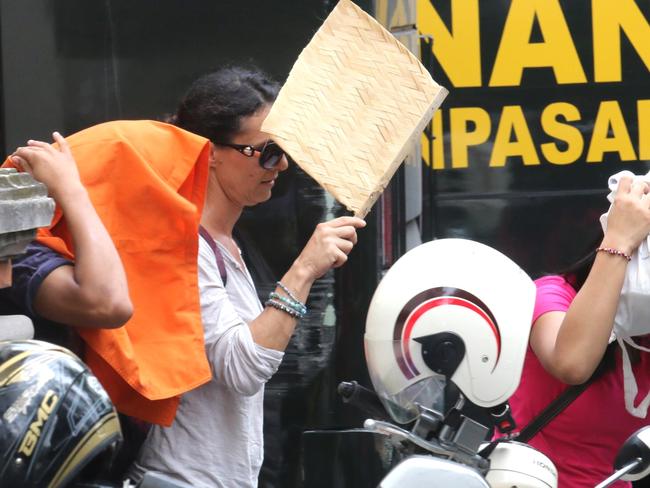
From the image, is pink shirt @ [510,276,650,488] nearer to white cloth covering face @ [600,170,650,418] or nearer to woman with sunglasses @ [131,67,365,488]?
white cloth covering face @ [600,170,650,418]

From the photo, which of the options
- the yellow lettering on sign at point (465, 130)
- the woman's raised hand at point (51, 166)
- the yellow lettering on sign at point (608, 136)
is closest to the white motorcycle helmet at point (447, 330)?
the woman's raised hand at point (51, 166)

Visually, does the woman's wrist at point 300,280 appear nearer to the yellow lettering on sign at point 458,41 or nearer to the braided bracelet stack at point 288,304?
the braided bracelet stack at point 288,304

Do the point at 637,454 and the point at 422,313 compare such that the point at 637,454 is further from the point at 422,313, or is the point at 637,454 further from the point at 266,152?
the point at 266,152

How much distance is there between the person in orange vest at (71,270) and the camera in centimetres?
257

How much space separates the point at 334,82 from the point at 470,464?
910mm

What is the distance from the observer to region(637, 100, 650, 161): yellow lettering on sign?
4812mm

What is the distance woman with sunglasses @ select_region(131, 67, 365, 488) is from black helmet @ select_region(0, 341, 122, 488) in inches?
29.7

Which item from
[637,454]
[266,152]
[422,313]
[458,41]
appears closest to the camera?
[422,313]

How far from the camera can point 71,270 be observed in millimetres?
2623

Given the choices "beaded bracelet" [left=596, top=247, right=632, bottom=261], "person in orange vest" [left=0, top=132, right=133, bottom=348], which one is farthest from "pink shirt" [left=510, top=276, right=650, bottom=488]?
"person in orange vest" [left=0, top=132, right=133, bottom=348]

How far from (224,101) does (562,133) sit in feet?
Answer: 6.72

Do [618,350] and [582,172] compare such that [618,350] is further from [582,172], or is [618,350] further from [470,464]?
[582,172]

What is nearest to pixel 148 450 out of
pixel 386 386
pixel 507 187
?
pixel 386 386

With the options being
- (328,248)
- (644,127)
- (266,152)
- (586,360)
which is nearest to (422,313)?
(328,248)
